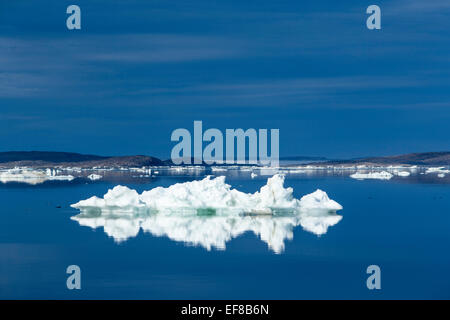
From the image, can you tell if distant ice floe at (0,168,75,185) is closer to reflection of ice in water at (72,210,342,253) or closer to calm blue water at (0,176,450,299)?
reflection of ice in water at (72,210,342,253)

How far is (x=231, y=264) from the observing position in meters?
19.8

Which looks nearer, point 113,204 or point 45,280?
A: point 45,280

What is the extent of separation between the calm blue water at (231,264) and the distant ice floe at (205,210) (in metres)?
1.21

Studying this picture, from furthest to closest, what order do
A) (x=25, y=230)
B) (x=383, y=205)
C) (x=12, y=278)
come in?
(x=383, y=205) → (x=25, y=230) → (x=12, y=278)

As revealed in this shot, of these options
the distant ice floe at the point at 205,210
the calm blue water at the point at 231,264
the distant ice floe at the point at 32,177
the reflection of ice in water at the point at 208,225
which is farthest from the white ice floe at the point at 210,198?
the distant ice floe at the point at 32,177

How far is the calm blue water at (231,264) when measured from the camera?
1673 centimetres

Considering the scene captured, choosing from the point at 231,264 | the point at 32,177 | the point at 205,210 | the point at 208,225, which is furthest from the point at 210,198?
the point at 32,177

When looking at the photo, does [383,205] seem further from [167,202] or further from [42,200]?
[42,200]

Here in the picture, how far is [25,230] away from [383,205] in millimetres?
21117

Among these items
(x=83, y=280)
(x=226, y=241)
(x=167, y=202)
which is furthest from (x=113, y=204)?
(x=83, y=280)
